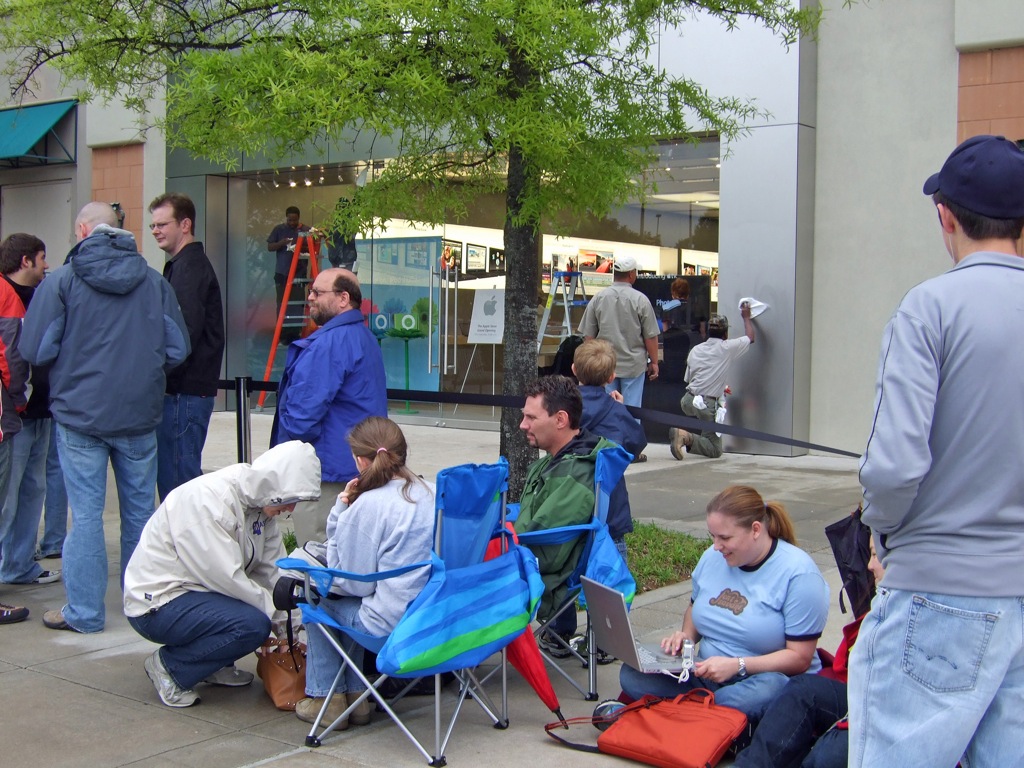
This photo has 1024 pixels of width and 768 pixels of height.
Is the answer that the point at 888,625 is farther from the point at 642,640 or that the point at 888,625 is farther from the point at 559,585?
the point at 642,640

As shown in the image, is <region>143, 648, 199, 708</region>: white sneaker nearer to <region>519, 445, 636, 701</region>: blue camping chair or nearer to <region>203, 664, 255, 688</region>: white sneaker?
<region>203, 664, 255, 688</region>: white sneaker

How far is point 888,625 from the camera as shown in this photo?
2398mm

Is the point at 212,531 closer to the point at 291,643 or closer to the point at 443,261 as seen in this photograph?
the point at 291,643

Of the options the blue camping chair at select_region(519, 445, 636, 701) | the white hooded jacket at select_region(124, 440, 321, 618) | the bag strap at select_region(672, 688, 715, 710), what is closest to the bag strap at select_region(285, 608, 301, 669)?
the white hooded jacket at select_region(124, 440, 321, 618)

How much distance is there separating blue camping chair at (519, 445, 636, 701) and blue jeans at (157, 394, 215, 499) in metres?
2.59

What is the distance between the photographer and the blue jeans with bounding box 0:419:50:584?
259 inches

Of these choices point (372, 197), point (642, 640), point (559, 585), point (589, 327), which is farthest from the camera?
point (589, 327)

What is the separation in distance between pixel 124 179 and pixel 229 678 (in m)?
13.5

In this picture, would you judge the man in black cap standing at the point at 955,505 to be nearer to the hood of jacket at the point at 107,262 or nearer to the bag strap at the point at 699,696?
the bag strap at the point at 699,696

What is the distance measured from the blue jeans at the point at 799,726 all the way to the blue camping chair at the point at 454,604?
0.98m

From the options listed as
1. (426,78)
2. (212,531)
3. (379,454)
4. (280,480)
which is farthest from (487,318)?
(379,454)

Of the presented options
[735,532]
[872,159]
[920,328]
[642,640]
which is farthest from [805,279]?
[920,328]

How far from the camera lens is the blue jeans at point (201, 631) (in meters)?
4.64

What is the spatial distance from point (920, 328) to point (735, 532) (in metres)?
1.98
